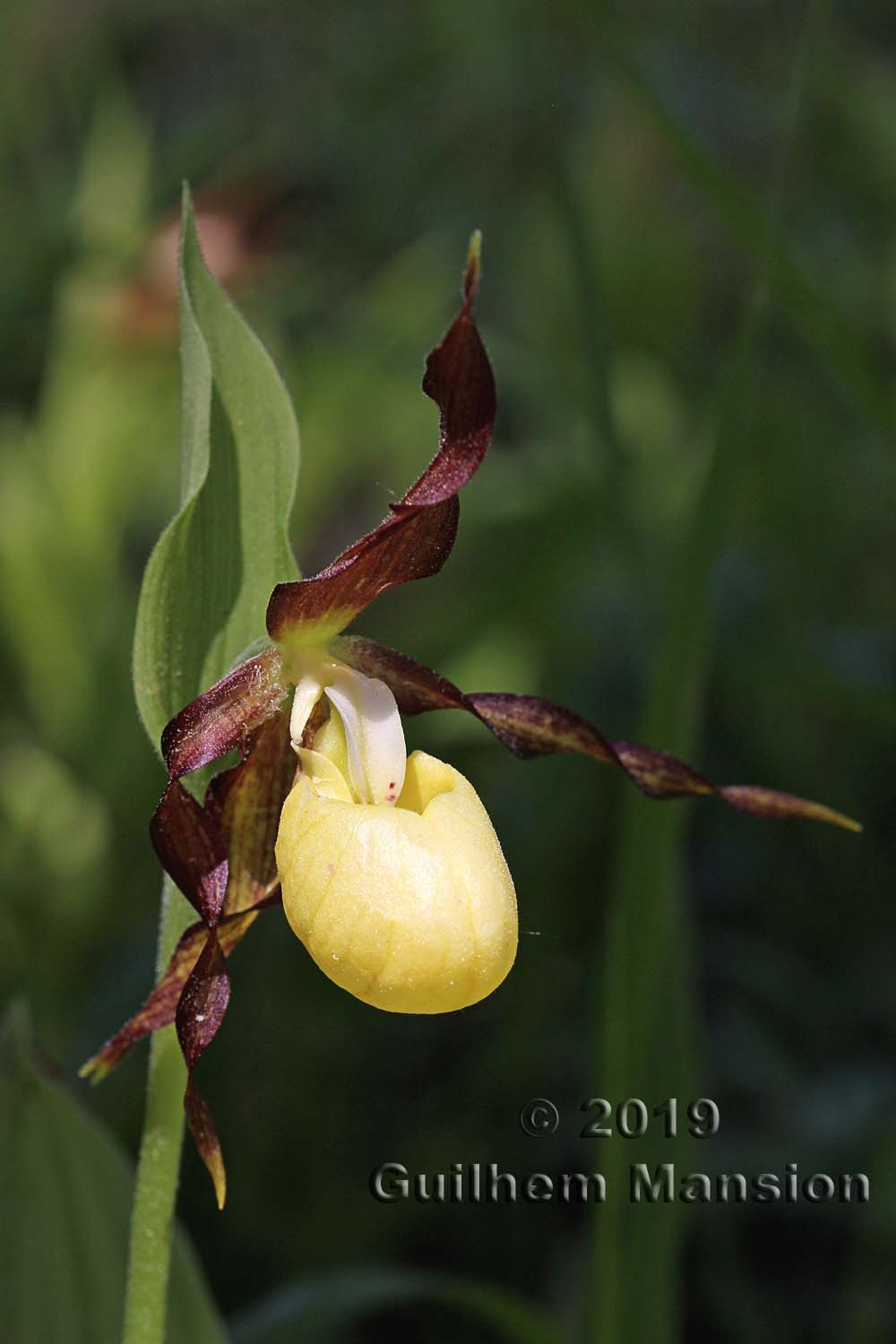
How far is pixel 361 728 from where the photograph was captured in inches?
32.8

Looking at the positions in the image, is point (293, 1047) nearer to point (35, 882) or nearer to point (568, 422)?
point (35, 882)

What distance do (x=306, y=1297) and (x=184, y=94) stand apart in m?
3.53

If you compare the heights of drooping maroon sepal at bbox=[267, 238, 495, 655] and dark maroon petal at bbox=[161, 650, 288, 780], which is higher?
drooping maroon sepal at bbox=[267, 238, 495, 655]

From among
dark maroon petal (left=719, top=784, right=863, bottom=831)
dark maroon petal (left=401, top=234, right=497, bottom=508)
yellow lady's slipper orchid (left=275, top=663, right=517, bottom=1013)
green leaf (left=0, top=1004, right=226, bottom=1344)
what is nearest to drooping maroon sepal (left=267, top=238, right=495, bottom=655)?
dark maroon petal (left=401, top=234, right=497, bottom=508)

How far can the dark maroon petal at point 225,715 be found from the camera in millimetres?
743

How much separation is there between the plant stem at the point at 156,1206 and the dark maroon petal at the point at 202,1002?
2.2 inches

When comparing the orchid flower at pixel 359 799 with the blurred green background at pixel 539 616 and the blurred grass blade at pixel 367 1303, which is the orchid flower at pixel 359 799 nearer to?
the blurred green background at pixel 539 616

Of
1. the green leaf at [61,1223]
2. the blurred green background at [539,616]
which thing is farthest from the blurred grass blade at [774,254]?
the green leaf at [61,1223]

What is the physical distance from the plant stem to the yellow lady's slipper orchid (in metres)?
0.12

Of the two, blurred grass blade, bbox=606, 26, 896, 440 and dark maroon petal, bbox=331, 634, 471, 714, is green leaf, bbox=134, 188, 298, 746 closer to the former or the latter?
dark maroon petal, bbox=331, 634, 471, 714

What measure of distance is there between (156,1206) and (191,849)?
0.20 metres

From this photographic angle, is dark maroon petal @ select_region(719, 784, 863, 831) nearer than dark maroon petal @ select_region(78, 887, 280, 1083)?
No

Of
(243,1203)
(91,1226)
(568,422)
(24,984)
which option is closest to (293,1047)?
(243,1203)

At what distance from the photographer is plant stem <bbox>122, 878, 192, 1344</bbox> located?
0.75 metres
